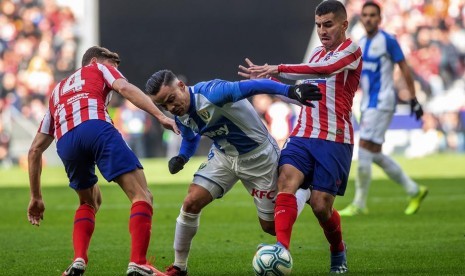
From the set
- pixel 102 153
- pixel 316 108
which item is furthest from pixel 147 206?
pixel 316 108

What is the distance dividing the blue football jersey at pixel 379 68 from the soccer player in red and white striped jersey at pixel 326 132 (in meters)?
4.89

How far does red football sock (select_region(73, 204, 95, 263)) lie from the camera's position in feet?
24.1

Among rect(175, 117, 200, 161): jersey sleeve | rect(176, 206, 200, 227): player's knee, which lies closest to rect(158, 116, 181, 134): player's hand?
rect(175, 117, 200, 161): jersey sleeve

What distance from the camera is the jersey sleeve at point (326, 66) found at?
24.7 feet

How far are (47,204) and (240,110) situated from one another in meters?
8.71

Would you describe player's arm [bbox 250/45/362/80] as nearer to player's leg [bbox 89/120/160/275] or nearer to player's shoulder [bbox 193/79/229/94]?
player's shoulder [bbox 193/79/229/94]

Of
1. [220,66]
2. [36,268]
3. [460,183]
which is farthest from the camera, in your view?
[220,66]

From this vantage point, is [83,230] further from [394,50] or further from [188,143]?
[394,50]

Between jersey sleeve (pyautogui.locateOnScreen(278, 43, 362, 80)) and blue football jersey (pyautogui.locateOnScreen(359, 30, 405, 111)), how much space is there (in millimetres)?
5085

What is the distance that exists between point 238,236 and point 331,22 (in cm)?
370

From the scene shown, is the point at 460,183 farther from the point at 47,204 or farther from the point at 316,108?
the point at 316,108

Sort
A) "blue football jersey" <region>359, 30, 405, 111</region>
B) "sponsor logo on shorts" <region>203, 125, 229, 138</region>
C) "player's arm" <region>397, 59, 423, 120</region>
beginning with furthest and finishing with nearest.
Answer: "blue football jersey" <region>359, 30, 405, 111</region>
"player's arm" <region>397, 59, 423, 120</region>
"sponsor logo on shorts" <region>203, 125, 229, 138</region>

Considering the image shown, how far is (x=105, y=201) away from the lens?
16125mm

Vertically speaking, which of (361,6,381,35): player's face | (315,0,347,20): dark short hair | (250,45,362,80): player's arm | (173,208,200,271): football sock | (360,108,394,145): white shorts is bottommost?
(360,108,394,145): white shorts
